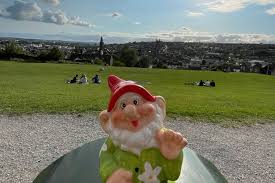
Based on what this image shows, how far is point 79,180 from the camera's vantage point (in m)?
5.42

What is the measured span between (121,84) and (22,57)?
65572 mm

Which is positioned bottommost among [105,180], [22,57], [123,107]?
[22,57]

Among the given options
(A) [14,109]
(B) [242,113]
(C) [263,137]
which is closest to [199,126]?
(C) [263,137]

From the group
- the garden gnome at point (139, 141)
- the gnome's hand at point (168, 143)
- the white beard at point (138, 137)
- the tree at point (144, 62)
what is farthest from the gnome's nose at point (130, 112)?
the tree at point (144, 62)

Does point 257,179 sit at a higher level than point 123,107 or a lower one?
lower

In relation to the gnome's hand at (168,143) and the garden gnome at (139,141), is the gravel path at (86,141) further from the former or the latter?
the gnome's hand at (168,143)

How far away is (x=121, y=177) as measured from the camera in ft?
12.5

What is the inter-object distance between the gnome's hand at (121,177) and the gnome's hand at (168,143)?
1.24ft

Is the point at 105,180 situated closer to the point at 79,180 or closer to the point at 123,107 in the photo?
the point at 123,107

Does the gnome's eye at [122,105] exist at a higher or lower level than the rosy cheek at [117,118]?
higher

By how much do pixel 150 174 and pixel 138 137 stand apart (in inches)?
14.7

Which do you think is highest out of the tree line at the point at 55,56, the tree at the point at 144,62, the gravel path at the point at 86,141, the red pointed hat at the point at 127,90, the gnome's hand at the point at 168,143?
the red pointed hat at the point at 127,90

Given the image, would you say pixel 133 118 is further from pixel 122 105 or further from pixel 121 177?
pixel 121 177

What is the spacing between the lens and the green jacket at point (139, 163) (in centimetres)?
388
